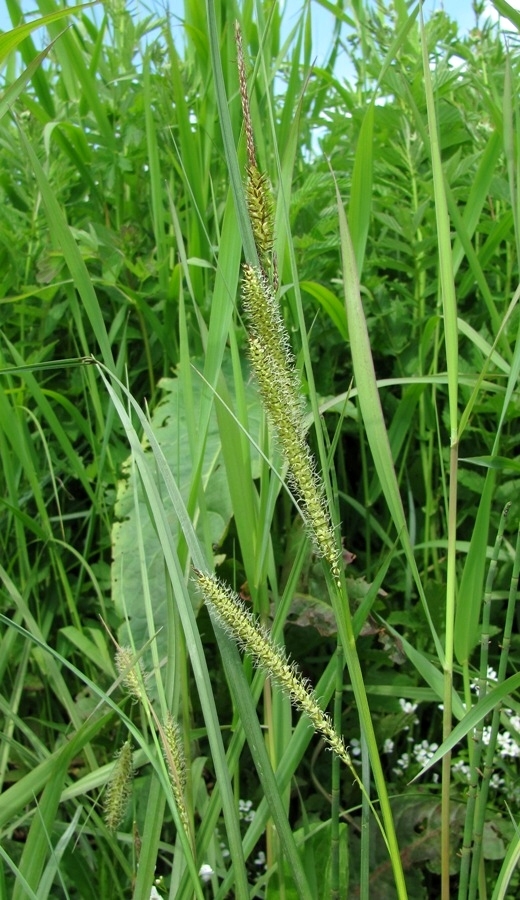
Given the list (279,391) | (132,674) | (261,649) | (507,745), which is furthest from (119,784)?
(507,745)

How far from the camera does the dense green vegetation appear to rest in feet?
2.98

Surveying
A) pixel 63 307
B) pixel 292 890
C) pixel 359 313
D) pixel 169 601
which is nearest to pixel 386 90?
pixel 63 307

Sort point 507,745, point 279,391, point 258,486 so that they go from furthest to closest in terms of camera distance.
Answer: point 258,486, point 507,745, point 279,391

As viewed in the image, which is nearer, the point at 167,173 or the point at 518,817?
the point at 518,817

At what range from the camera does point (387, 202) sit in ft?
5.65

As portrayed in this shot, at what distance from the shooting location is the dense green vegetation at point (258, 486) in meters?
0.91

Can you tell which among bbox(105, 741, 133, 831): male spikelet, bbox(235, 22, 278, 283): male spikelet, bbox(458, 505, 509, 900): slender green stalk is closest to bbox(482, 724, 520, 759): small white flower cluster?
bbox(458, 505, 509, 900): slender green stalk

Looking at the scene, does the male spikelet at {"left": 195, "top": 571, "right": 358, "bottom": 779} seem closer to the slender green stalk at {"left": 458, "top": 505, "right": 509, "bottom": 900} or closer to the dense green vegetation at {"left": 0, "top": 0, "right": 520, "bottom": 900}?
the dense green vegetation at {"left": 0, "top": 0, "right": 520, "bottom": 900}

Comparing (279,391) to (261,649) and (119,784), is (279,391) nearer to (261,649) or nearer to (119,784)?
(261,649)

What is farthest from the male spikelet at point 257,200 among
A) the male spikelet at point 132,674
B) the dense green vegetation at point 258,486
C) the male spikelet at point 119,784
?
the male spikelet at point 119,784

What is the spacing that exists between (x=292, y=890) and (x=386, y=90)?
1389 mm

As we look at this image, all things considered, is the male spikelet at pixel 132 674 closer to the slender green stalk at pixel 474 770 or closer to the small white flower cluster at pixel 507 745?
the slender green stalk at pixel 474 770

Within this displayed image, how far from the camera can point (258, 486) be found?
1724mm

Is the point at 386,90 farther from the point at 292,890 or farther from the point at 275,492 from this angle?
the point at 292,890
